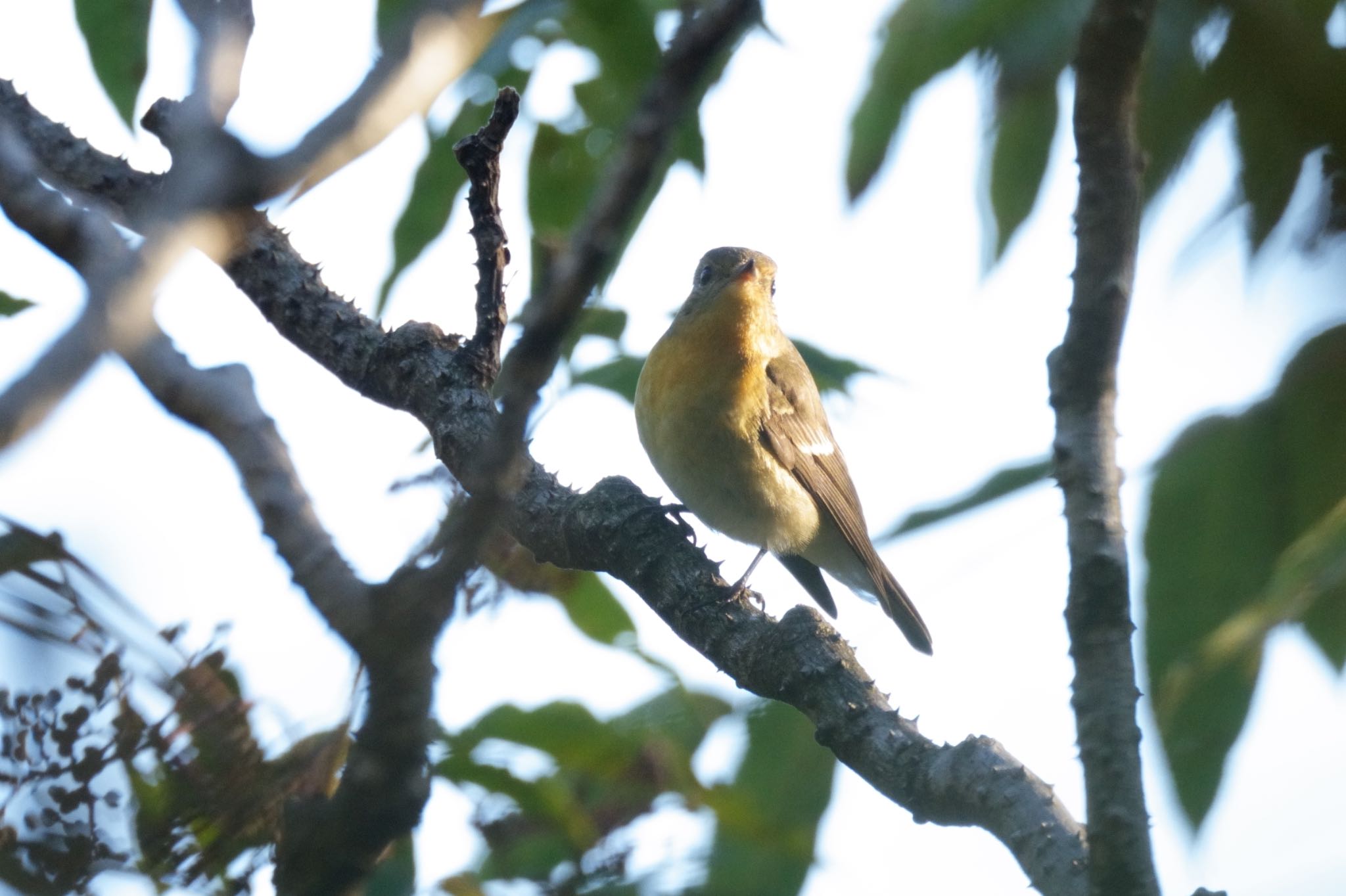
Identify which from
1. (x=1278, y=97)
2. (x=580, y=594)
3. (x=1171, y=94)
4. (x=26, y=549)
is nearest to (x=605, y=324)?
(x=580, y=594)

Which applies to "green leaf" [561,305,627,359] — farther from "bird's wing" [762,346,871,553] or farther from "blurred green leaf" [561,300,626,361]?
"bird's wing" [762,346,871,553]

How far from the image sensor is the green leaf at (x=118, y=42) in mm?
2859

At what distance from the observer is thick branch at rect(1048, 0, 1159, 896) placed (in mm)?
1490

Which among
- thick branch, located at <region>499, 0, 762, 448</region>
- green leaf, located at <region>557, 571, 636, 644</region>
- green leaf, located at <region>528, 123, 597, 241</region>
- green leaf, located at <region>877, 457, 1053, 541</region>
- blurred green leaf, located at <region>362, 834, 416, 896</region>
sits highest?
→ green leaf, located at <region>528, 123, 597, 241</region>

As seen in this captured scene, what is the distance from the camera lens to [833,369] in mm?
3416

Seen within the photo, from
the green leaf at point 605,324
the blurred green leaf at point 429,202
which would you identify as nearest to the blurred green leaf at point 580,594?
the green leaf at point 605,324

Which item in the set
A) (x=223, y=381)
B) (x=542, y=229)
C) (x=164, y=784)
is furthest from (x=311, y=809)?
(x=542, y=229)

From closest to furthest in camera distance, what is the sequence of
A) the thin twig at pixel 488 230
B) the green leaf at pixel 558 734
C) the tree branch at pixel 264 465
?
the tree branch at pixel 264 465 < the green leaf at pixel 558 734 < the thin twig at pixel 488 230

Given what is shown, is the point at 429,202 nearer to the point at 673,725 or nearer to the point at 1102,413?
the point at 673,725

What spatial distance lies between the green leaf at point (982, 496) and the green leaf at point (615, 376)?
1.43m

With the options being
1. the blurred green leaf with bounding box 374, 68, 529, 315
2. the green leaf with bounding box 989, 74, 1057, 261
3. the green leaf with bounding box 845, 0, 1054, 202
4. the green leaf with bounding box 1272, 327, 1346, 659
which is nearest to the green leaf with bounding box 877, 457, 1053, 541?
the green leaf with bounding box 1272, 327, 1346, 659

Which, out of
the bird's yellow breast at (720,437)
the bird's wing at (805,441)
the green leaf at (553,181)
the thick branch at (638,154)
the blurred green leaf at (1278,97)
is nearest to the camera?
the thick branch at (638,154)

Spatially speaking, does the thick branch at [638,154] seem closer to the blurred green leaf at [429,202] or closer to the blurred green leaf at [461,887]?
the blurred green leaf at [461,887]

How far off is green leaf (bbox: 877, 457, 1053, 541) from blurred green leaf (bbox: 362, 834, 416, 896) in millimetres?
958
